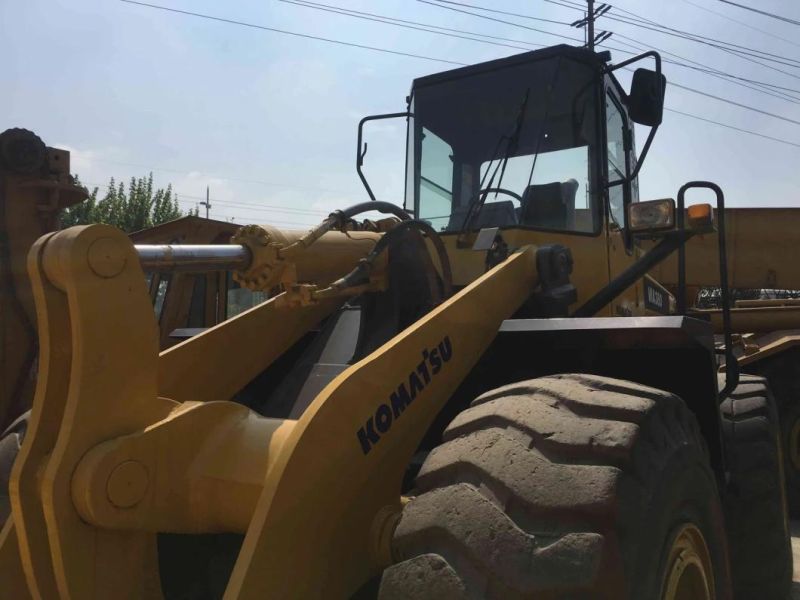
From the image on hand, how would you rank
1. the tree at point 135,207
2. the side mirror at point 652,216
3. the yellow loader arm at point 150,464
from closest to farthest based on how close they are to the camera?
the yellow loader arm at point 150,464 → the side mirror at point 652,216 → the tree at point 135,207

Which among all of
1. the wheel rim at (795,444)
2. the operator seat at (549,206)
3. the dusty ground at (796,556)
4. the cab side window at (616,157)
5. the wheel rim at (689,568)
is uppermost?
the cab side window at (616,157)

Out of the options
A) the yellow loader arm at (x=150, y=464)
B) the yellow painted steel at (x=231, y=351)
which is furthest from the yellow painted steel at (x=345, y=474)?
the yellow painted steel at (x=231, y=351)

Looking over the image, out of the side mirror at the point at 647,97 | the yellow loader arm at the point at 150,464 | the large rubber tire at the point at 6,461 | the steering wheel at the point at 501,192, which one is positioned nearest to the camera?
the yellow loader arm at the point at 150,464

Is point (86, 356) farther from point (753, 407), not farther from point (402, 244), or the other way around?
point (753, 407)

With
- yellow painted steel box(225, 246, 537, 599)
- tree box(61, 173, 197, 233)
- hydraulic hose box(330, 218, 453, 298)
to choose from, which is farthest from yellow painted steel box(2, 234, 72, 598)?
tree box(61, 173, 197, 233)

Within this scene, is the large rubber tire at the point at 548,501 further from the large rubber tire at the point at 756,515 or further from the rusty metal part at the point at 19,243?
the rusty metal part at the point at 19,243

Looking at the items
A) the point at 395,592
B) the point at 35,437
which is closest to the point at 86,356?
the point at 35,437

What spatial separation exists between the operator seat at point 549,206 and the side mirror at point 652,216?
0.48 metres

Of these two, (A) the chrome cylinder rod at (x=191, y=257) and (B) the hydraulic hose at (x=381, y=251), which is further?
(B) the hydraulic hose at (x=381, y=251)

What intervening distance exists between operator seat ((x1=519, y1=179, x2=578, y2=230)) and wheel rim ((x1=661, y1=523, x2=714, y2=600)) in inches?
77.0

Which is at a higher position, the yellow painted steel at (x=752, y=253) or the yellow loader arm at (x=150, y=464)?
the yellow painted steel at (x=752, y=253)

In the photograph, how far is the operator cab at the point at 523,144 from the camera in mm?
4047

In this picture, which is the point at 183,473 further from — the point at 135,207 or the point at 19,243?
the point at 135,207

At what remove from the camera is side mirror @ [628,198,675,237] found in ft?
11.5
